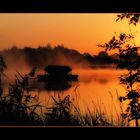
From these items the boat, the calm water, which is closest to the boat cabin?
the boat

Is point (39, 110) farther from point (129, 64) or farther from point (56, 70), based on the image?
point (56, 70)

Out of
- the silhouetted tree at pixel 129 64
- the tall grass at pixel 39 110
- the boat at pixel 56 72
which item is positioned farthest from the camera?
the boat at pixel 56 72

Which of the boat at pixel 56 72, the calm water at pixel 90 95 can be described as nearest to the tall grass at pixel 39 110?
the calm water at pixel 90 95

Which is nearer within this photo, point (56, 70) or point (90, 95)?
point (90, 95)

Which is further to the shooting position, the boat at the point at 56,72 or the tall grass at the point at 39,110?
the boat at the point at 56,72

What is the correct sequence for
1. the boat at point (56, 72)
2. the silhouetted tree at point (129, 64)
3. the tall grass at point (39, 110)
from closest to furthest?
the tall grass at point (39, 110)
the silhouetted tree at point (129, 64)
the boat at point (56, 72)

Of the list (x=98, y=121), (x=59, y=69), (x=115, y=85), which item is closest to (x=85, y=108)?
(x=98, y=121)

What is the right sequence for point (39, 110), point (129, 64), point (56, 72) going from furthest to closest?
point (56, 72) < point (129, 64) < point (39, 110)

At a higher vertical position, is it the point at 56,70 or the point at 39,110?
the point at 56,70

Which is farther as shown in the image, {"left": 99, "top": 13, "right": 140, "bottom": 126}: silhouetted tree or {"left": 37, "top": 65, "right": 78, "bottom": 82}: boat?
{"left": 37, "top": 65, "right": 78, "bottom": 82}: boat

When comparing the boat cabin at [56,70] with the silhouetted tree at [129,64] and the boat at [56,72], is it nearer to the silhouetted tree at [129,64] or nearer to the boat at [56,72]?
the boat at [56,72]

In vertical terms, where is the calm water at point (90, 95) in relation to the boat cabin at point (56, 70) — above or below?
below

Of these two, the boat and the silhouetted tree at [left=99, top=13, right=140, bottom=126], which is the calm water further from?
the boat

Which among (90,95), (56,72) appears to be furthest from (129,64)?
(56,72)
